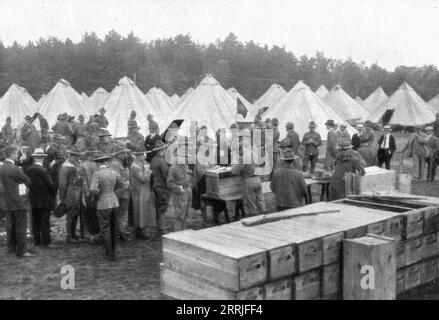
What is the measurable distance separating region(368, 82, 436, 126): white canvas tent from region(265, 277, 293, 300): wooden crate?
2716 centimetres

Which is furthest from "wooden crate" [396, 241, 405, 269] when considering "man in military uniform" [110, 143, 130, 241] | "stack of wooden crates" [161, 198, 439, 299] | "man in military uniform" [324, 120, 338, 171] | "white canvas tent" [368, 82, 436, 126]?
"white canvas tent" [368, 82, 436, 126]

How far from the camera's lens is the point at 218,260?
5.30 m

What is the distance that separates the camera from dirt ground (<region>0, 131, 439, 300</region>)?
23.4ft

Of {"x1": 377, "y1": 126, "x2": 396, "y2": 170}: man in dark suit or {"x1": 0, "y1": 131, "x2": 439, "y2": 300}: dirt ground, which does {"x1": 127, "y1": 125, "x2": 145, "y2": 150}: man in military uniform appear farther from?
{"x1": 377, "y1": 126, "x2": 396, "y2": 170}: man in dark suit

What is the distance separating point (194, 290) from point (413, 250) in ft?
9.95

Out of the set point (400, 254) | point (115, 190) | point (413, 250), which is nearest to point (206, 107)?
point (115, 190)

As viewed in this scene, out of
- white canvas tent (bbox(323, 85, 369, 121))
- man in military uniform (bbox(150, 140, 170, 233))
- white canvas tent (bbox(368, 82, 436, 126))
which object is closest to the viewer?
man in military uniform (bbox(150, 140, 170, 233))

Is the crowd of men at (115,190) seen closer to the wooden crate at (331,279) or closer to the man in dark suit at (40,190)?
the man in dark suit at (40,190)

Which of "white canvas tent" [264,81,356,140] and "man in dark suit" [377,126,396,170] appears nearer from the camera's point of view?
"man in dark suit" [377,126,396,170]

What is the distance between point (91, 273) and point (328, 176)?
543 cm

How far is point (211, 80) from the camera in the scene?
75.6ft

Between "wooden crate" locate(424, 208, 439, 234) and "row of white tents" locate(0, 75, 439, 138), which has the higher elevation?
"row of white tents" locate(0, 75, 439, 138)
